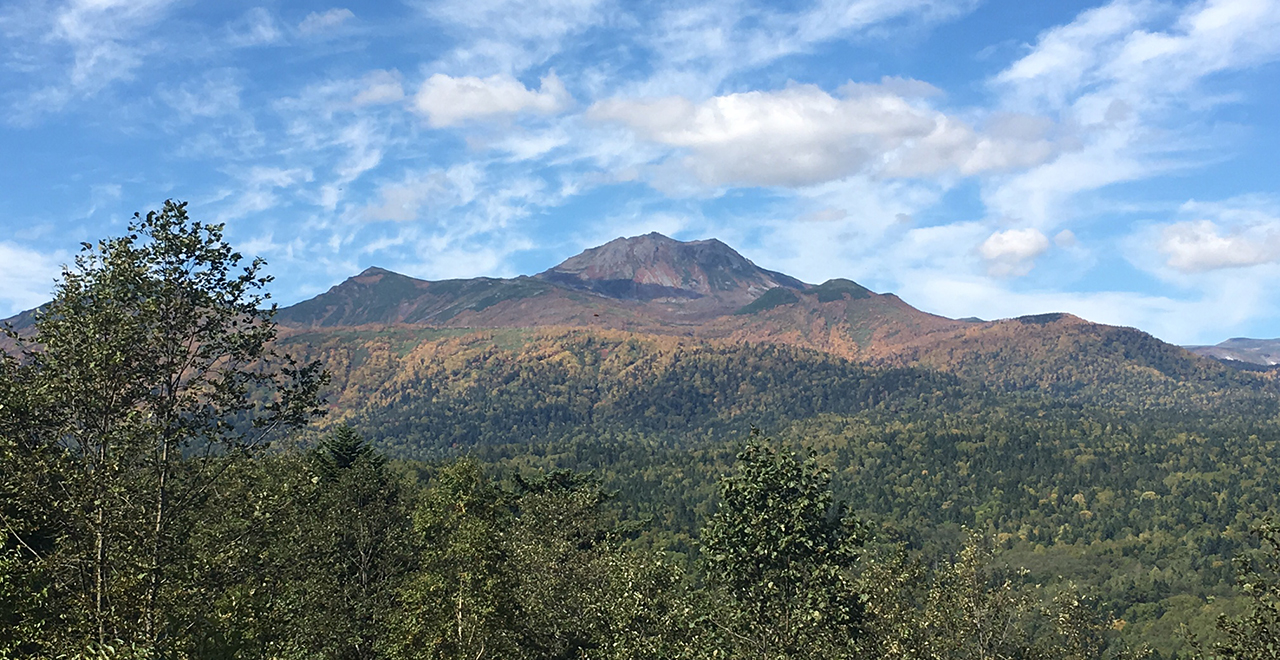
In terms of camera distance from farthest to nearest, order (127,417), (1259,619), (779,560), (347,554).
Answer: (347,554) < (779,560) < (1259,619) < (127,417)

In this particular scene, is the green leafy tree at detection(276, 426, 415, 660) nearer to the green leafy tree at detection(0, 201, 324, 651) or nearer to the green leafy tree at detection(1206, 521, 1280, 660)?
the green leafy tree at detection(0, 201, 324, 651)

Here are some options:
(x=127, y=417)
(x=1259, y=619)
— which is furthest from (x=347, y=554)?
(x=1259, y=619)

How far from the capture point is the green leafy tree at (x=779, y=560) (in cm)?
3200

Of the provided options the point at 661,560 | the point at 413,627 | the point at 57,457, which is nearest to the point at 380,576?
the point at 413,627

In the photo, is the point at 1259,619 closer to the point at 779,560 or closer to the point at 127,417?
the point at 779,560

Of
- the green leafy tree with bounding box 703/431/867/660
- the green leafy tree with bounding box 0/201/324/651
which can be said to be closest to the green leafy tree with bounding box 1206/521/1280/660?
the green leafy tree with bounding box 703/431/867/660

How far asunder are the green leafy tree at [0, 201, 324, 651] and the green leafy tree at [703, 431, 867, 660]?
18770 millimetres

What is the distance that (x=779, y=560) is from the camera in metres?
34.7

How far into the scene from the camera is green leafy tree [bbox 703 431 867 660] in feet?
105

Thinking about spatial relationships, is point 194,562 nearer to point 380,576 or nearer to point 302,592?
point 302,592

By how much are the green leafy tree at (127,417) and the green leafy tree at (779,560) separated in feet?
61.6

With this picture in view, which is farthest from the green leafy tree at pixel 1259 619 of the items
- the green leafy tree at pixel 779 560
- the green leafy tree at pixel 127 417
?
the green leafy tree at pixel 127 417

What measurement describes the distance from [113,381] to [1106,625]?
47571 mm

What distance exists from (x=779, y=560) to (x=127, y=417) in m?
25.1
